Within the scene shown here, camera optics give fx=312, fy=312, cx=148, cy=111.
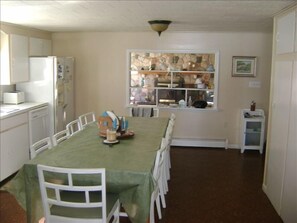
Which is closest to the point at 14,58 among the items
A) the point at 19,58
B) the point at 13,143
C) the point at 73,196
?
the point at 19,58

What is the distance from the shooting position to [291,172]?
3.11 metres

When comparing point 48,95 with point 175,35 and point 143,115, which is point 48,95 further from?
point 175,35

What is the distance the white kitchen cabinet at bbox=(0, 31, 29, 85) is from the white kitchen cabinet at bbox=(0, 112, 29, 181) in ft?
2.09

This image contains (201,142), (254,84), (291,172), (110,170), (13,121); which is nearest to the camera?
(110,170)

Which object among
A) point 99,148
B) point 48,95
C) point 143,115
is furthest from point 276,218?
point 48,95

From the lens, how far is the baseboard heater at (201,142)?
20.2ft

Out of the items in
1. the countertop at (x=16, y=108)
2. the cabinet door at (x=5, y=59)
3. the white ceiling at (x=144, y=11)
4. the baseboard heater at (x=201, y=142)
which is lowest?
the baseboard heater at (x=201, y=142)

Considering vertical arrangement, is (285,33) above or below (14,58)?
above

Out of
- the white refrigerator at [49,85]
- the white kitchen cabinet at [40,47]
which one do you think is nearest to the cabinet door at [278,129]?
the white refrigerator at [49,85]

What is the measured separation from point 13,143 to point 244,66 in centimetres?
426

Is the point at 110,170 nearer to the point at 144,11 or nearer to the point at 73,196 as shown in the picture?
the point at 73,196

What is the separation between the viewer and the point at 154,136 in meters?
3.66

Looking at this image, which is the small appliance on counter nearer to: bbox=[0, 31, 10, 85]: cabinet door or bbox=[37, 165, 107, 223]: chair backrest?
bbox=[0, 31, 10, 85]: cabinet door

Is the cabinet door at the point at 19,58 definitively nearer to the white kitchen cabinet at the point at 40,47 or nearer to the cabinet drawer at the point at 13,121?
the white kitchen cabinet at the point at 40,47
